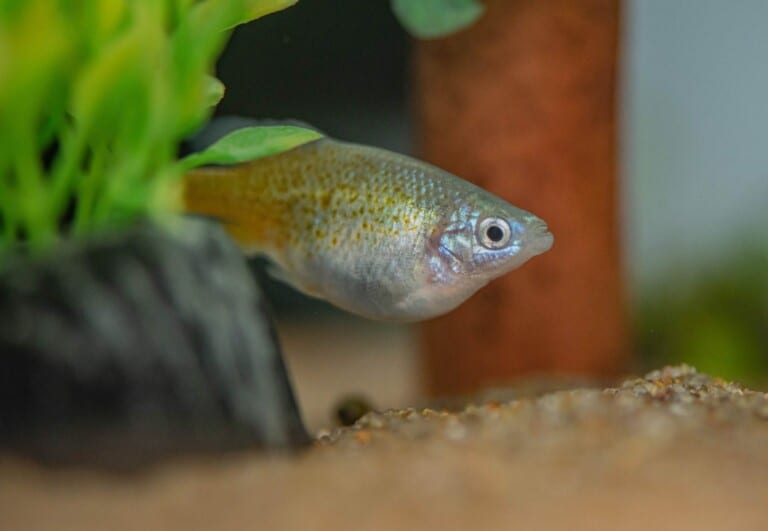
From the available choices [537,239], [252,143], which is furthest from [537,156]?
[252,143]

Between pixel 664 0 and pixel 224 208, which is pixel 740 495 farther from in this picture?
pixel 664 0

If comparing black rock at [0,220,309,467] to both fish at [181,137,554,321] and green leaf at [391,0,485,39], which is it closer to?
fish at [181,137,554,321]

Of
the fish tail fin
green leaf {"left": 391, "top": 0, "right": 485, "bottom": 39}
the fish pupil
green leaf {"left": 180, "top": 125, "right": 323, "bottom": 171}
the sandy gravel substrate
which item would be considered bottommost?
the sandy gravel substrate

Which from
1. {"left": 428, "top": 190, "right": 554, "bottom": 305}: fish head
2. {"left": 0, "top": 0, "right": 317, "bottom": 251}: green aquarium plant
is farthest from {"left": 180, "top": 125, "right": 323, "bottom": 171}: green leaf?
{"left": 428, "top": 190, "right": 554, "bottom": 305}: fish head

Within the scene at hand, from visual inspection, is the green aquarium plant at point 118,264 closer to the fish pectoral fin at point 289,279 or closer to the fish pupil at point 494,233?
the fish pectoral fin at point 289,279

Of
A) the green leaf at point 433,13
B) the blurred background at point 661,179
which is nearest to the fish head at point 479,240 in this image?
the green leaf at point 433,13
